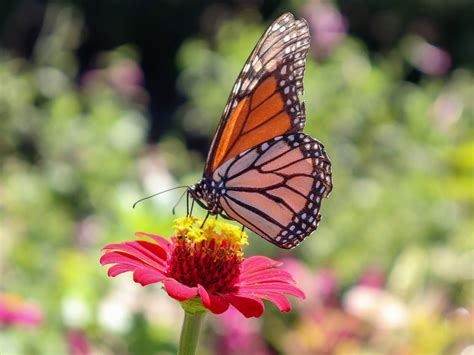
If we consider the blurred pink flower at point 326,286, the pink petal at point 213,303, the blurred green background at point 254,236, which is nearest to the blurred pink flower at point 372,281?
the blurred green background at point 254,236

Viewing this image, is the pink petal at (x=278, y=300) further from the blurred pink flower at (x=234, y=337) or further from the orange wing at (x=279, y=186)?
the blurred pink flower at (x=234, y=337)

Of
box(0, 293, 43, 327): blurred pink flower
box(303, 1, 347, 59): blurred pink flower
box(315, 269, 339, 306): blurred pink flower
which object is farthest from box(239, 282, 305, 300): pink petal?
box(303, 1, 347, 59): blurred pink flower

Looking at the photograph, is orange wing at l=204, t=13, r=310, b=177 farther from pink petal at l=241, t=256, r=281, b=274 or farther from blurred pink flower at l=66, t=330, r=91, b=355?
blurred pink flower at l=66, t=330, r=91, b=355

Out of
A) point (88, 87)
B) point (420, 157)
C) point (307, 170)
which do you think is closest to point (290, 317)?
point (420, 157)

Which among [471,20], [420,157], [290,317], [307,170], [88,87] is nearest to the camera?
[307,170]

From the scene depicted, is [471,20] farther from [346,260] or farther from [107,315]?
[107,315]

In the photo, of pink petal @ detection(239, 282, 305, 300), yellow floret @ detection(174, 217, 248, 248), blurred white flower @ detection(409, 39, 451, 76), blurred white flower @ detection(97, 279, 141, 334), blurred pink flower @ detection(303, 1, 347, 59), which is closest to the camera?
pink petal @ detection(239, 282, 305, 300)
